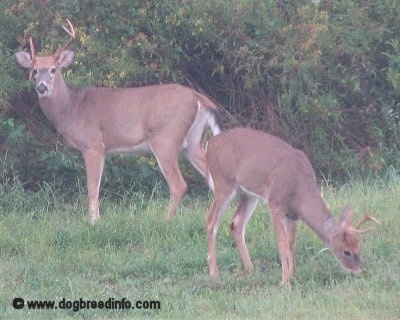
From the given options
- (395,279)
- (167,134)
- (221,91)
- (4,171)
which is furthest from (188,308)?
(221,91)

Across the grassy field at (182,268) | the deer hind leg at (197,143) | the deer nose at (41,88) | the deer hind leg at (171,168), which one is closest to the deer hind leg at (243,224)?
the grassy field at (182,268)

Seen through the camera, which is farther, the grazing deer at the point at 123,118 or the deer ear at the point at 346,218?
the grazing deer at the point at 123,118

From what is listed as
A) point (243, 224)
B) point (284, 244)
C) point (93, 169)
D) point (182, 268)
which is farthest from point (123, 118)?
point (284, 244)

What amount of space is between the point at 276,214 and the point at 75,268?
182cm

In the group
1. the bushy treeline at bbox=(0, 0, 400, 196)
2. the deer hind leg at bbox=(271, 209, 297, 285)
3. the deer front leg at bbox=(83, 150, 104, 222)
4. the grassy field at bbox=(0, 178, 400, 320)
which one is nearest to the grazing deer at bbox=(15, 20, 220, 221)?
the deer front leg at bbox=(83, 150, 104, 222)

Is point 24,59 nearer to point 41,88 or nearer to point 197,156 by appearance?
point 41,88

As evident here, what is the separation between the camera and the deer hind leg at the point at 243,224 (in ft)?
33.5

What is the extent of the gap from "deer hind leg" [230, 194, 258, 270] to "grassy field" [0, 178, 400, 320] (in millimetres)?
104

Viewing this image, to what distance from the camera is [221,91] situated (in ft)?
53.0

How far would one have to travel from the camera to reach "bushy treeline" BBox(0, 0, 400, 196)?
14.8 metres

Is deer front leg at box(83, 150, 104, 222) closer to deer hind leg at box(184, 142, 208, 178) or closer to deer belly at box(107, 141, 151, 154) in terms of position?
deer belly at box(107, 141, 151, 154)

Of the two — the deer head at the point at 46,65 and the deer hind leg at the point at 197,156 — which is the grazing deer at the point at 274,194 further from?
the deer head at the point at 46,65

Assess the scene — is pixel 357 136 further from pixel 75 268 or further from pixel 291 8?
pixel 75 268

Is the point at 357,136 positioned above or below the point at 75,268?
below
